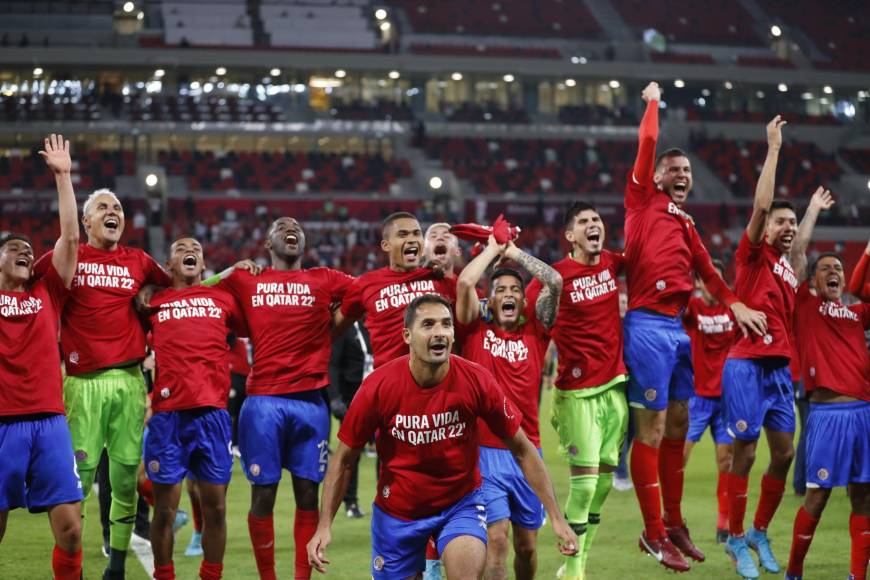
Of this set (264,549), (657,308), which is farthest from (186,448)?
(657,308)

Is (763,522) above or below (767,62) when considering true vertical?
below

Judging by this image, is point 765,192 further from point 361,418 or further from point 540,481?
point 361,418

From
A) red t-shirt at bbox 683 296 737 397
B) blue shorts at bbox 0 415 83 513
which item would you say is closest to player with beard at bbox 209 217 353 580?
blue shorts at bbox 0 415 83 513

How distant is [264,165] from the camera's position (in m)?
45.6

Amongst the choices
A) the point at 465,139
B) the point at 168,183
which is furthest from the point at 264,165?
the point at 465,139

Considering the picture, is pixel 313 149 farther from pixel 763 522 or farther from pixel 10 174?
pixel 763 522

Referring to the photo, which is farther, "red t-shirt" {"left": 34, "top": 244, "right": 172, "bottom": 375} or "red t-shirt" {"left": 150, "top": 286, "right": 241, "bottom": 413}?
"red t-shirt" {"left": 34, "top": 244, "right": 172, "bottom": 375}

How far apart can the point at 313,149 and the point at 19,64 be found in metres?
12.4

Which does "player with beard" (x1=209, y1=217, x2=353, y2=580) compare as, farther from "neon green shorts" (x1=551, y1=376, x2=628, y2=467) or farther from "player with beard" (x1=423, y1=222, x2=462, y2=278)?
"neon green shorts" (x1=551, y1=376, x2=628, y2=467)

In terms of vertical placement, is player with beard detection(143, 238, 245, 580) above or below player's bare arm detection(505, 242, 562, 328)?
below

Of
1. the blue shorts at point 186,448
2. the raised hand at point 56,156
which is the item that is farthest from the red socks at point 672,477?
the raised hand at point 56,156

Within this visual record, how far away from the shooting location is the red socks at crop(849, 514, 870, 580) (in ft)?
26.2

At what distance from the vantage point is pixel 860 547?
26.2ft

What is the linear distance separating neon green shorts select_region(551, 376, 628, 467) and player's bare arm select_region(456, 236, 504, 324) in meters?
1.21
